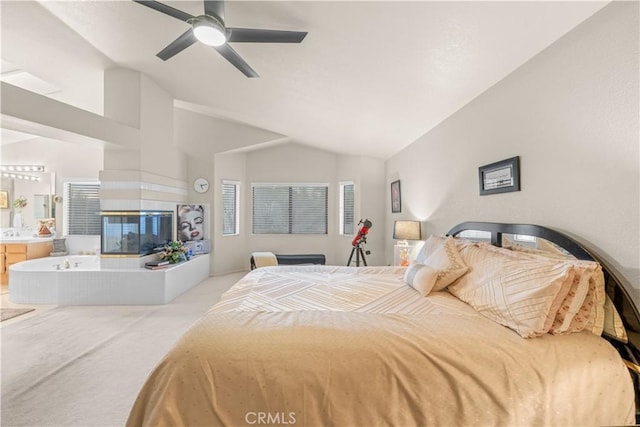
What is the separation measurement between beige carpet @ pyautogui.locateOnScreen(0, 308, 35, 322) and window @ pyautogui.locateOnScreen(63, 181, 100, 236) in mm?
2183

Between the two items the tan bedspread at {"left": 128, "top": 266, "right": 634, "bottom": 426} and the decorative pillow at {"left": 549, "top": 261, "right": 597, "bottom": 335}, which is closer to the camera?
the tan bedspread at {"left": 128, "top": 266, "right": 634, "bottom": 426}

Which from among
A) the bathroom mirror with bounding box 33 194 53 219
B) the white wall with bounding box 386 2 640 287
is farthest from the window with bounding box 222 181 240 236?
the white wall with bounding box 386 2 640 287

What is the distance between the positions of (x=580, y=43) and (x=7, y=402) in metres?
4.23

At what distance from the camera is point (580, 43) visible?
1.50 meters

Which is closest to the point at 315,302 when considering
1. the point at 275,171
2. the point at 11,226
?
the point at 275,171

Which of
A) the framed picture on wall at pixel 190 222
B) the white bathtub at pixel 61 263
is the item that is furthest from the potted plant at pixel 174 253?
the white bathtub at pixel 61 263

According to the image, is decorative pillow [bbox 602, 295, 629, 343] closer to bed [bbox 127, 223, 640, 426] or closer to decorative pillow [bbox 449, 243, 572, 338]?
bed [bbox 127, 223, 640, 426]

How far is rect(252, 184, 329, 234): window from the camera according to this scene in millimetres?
5855

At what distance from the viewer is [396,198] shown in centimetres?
458

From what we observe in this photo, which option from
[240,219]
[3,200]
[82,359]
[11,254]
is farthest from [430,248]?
[3,200]

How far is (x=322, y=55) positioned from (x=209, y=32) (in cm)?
94

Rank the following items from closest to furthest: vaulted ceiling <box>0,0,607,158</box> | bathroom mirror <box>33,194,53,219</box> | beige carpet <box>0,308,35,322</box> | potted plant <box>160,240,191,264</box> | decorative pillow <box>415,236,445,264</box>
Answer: vaulted ceiling <box>0,0,607,158</box>
decorative pillow <box>415,236,445,264</box>
beige carpet <box>0,308,35,322</box>
potted plant <box>160,240,191,264</box>
bathroom mirror <box>33,194,53,219</box>

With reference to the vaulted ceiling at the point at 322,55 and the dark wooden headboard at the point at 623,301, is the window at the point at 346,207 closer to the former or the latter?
the vaulted ceiling at the point at 322,55

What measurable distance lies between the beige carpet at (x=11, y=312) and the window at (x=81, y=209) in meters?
2.18
